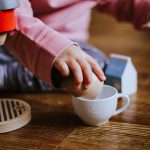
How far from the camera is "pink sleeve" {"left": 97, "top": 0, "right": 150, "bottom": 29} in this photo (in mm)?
972

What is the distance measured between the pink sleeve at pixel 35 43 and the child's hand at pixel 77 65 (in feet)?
0.04

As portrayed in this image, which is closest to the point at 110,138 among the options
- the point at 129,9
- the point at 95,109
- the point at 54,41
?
the point at 95,109

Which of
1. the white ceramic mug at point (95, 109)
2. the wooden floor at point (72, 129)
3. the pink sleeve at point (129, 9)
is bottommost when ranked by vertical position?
the wooden floor at point (72, 129)

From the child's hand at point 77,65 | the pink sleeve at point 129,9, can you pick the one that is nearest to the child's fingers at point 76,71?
the child's hand at point 77,65

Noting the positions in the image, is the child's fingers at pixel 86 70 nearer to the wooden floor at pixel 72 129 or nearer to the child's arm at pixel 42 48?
the child's arm at pixel 42 48

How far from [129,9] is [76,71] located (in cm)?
45

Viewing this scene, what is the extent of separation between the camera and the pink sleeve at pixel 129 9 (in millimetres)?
972

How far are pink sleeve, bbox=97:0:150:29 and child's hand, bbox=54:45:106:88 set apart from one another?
39cm

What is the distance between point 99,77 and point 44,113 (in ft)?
0.54

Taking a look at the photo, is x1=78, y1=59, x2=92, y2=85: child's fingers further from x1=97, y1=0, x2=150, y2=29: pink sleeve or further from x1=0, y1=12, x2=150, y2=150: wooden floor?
x1=97, y1=0, x2=150, y2=29: pink sleeve

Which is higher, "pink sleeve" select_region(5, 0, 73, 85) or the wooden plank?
"pink sleeve" select_region(5, 0, 73, 85)

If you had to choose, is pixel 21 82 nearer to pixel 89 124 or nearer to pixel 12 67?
pixel 12 67

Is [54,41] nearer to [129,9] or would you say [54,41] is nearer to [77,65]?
[77,65]

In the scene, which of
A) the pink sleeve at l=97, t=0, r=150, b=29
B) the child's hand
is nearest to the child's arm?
the child's hand
